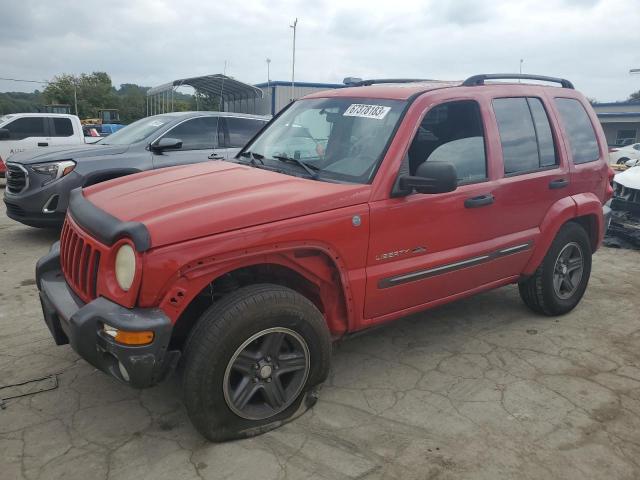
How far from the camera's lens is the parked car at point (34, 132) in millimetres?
12148

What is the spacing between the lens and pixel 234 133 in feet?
25.2

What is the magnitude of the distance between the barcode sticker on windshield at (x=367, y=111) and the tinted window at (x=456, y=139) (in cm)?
26

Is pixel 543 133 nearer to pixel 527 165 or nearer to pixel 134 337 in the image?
pixel 527 165

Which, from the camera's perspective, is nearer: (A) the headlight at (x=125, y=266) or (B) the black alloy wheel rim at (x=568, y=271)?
(A) the headlight at (x=125, y=266)

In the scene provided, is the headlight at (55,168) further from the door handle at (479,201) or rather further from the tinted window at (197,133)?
the door handle at (479,201)

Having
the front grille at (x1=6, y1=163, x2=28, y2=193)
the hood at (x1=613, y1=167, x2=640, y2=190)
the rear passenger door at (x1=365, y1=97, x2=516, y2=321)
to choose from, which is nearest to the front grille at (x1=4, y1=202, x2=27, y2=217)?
the front grille at (x1=6, y1=163, x2=28, y2=193)

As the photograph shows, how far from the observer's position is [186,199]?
2854 mm

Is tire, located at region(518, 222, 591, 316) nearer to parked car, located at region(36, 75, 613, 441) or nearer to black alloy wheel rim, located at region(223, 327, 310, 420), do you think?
parked car, located at region(36, 75, 613, 441)

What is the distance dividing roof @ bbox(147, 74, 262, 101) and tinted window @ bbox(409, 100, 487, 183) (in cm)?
1327

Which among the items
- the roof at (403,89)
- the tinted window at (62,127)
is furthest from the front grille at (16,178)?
the tinted window at (62,127)

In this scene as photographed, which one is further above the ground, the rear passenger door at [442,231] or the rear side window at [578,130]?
the rear side window at [578,130]

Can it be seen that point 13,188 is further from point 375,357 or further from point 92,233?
point 375,357

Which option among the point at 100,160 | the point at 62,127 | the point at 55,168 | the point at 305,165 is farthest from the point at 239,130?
the point at 62,127

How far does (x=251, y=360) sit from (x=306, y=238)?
27.1 inches
